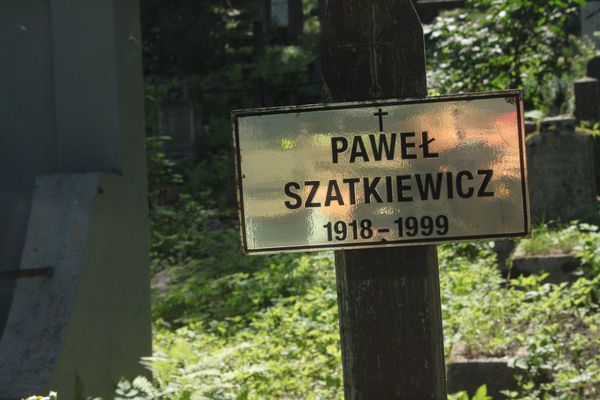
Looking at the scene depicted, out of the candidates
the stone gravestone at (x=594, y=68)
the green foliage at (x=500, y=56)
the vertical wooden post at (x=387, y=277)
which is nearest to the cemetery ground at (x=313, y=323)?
the vertical wooden post at (x=387, y=277)

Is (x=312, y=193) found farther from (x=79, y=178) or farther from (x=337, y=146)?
(x=79, y=178)

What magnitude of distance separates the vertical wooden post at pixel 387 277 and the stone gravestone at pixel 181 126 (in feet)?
60.9

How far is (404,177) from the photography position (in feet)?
8.24

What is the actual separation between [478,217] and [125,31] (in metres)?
3.99

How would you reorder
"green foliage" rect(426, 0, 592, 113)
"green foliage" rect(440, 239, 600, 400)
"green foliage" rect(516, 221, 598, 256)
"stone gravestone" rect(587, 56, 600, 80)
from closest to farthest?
"green foliage" rect(440, 239, 600, 400)
"green foliage" rect(516, 221, 598, 256)
"green foliage" rect(426, 0, 592, 113)
"stone gravestone" rect(587, 56, 600, 80)

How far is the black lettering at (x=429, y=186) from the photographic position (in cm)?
251

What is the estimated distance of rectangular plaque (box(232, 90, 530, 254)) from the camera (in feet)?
8.21

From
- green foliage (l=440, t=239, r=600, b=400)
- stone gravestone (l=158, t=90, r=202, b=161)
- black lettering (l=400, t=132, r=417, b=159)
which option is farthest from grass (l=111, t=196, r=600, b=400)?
stone gravestone (l=158, t=90, r=202, b=161)

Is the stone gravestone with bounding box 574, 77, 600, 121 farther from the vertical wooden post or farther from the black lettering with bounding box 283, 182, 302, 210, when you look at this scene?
the black lettering with bounding box 283, 182, 302, 210

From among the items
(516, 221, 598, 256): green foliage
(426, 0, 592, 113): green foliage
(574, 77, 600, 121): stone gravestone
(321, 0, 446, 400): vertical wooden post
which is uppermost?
(426, 0, 592, 113): green foliage

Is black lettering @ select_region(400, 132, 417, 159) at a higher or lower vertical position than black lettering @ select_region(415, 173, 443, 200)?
higher

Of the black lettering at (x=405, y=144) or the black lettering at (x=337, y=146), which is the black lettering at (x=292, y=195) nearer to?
the black lettering at (x=337, y=146)

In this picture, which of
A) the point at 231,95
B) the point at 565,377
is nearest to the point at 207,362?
the point at 565,377

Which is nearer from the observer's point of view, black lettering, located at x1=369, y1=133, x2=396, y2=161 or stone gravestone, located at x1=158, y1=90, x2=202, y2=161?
black lettering, located at x1=369, y1=133, x2=396, y2=161
